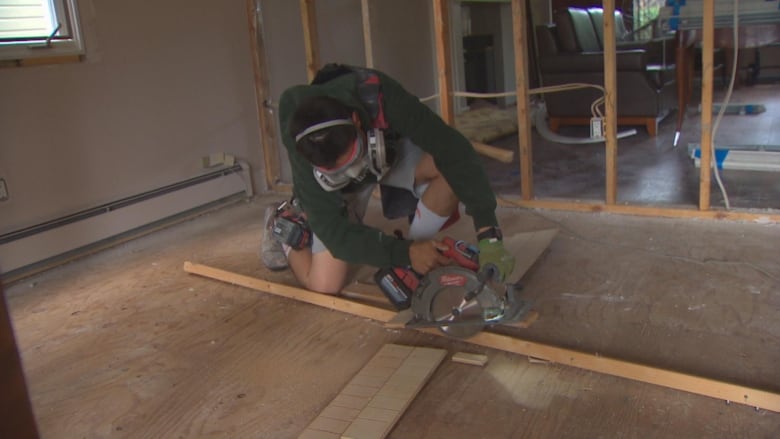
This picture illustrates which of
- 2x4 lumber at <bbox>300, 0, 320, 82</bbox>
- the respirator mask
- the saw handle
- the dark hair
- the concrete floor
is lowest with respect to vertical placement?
the concrete floor

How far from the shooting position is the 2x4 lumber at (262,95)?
12.8 feet

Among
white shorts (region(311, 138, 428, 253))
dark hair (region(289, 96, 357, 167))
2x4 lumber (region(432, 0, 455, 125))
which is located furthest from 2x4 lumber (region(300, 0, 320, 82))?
dark hair (region(289, 96, 357, 167))

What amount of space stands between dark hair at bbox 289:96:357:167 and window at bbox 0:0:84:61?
1.83m

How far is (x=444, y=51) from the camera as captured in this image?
3.22 metres

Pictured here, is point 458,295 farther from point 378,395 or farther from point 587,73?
point 587,73

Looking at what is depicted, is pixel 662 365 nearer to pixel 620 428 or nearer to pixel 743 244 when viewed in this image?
pixel 620 428

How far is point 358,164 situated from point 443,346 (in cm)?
62

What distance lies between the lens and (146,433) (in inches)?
64.6

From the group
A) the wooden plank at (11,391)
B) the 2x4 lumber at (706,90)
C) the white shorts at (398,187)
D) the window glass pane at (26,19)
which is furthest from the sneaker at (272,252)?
the wooden plank at (11,391)

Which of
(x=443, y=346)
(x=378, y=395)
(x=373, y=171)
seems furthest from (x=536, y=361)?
(x=373, y=171)

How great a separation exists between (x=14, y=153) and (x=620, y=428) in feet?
8.76

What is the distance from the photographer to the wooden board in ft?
5.07

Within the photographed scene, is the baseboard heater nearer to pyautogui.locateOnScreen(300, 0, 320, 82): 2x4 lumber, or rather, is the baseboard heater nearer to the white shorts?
pyautogui.locateOnScreen(300, 0, 320, 82): 2x4 lumber

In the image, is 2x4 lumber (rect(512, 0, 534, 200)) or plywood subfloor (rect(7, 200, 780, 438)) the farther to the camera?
2x4 lumber (rect(512, 0, 534, 200))
